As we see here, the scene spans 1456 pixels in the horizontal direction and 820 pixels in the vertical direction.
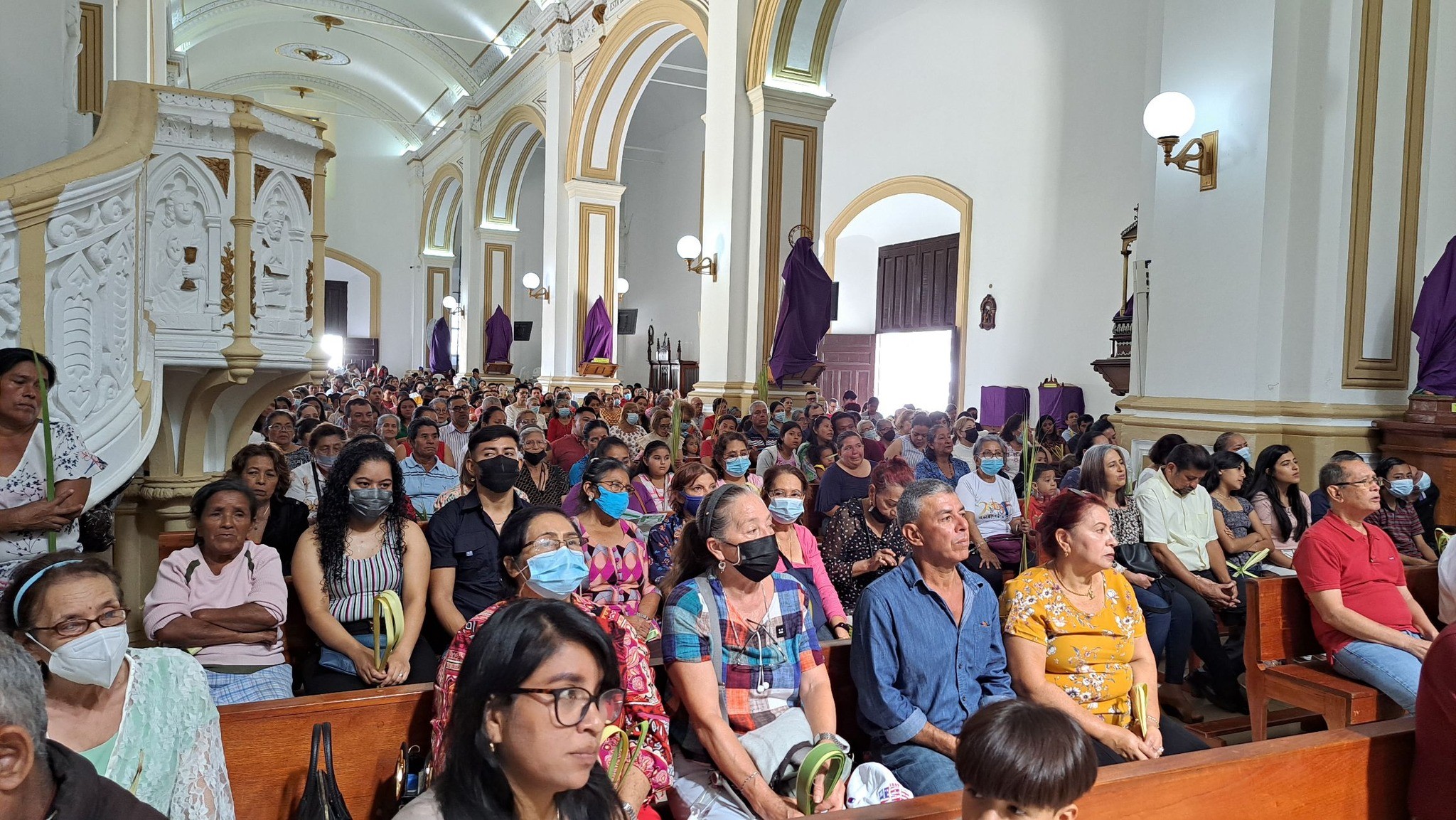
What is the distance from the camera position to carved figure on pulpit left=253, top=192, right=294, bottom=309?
12.8ft

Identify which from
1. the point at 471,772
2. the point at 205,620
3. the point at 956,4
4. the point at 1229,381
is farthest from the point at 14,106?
the point at 956,4

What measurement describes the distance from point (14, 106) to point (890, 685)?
450cm

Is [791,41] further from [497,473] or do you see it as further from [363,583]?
[363,583]

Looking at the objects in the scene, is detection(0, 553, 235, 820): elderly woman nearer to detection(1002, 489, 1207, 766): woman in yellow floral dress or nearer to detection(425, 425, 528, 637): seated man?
detection(425, 425, 528, 637): seated man

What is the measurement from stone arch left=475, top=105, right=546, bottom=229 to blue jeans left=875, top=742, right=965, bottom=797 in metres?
15.3

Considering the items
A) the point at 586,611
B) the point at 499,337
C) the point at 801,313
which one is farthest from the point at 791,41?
the point at 499,337

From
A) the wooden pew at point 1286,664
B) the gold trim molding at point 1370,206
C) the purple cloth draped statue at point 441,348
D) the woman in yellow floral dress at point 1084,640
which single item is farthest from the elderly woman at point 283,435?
the purple cloth draped statue at point 441,348

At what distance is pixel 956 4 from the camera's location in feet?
40.1

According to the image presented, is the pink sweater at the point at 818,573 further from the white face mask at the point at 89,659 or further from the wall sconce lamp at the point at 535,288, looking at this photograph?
the wall sconce lamp at the point at 535,288

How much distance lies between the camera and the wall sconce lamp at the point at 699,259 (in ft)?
29.3

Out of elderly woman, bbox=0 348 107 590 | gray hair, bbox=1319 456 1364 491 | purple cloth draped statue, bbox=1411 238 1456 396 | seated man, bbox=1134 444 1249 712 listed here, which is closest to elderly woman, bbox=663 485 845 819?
elderly woman, bbox=0 348 107 590

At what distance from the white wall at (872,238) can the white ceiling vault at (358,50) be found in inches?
239

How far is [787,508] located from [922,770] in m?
1.23

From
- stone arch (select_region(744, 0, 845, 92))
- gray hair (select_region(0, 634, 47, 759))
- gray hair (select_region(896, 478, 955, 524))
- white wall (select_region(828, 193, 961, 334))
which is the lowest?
gray hair (select_region(0, 634, 47, 759))
